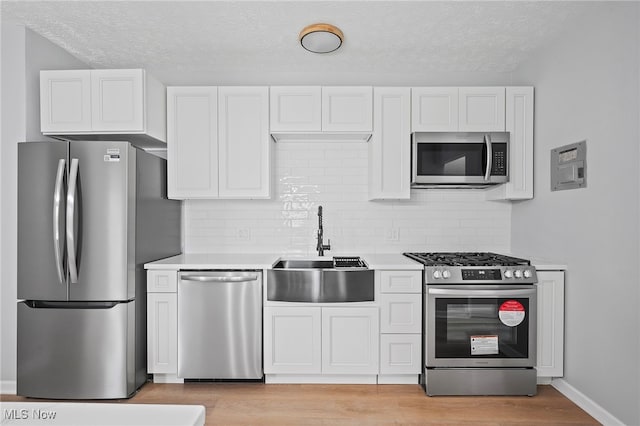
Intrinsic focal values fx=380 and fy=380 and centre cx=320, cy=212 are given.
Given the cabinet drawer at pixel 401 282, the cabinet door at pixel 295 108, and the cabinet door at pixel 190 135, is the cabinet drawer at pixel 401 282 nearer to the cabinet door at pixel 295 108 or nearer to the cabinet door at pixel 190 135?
the cabinet door at pixel 295 108

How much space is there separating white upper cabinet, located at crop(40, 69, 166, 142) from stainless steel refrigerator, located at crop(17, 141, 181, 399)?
355 mm

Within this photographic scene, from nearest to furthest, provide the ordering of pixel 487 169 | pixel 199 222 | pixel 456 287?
pixel 456 287
pixel 487 169
pixel 199 222

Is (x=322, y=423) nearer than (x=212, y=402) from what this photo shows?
Yes

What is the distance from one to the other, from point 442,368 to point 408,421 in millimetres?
532

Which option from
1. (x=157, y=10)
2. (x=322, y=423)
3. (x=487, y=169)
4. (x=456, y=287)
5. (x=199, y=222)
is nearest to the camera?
(x=322, y=423)

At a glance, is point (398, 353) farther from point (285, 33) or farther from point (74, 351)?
point (285, 33)

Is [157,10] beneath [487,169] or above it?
above

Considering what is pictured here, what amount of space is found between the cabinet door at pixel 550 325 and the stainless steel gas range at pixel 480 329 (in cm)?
10

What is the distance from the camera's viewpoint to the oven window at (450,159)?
10.6 feet

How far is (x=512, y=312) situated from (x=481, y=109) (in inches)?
Answer: 66.0

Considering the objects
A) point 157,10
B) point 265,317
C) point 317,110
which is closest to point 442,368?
point 265,317

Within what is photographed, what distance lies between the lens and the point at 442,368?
111 inches

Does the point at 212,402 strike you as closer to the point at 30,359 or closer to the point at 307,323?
the point at 307,323

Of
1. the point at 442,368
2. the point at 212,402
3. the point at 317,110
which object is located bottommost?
the point at 212,402
